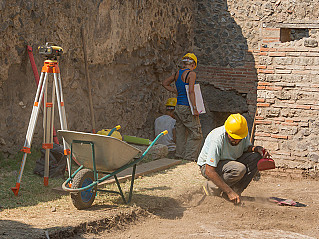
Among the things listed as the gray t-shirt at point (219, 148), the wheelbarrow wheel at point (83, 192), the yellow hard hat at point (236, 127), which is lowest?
the wheelbarrow wheel at point (83, 192)

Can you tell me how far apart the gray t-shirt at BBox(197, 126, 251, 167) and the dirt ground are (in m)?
0.53

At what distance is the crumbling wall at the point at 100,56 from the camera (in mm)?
6727

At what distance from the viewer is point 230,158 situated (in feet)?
17.9

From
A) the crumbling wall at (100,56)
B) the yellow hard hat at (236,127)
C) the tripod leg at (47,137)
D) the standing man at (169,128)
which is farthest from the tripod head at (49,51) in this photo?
the standing man at (169,128)

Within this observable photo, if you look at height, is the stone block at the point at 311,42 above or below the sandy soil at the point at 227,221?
above

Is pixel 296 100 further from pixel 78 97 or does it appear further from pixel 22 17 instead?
pixel 22 17

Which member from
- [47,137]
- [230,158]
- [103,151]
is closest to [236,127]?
[230,158]

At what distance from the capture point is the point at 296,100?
23.8ft

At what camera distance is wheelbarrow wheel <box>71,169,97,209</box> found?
4820mm

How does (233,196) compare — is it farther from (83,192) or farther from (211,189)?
(83,192)

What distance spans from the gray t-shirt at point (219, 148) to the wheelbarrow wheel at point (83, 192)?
1.28 metres

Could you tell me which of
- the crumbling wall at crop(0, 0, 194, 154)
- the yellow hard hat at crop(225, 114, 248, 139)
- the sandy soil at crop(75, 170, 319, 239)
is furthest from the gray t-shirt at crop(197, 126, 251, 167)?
the crumbling wall at crop(0, 0, 194, 154)

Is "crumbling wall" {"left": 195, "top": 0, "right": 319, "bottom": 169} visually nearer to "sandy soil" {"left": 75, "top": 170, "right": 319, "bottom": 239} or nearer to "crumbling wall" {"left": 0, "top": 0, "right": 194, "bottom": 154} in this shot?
"crumbling wall" {"left": 0, "top": 0, "right": 194, "bottom": 154}

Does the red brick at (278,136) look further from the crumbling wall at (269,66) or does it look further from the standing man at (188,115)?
the standing man at (188,115)
